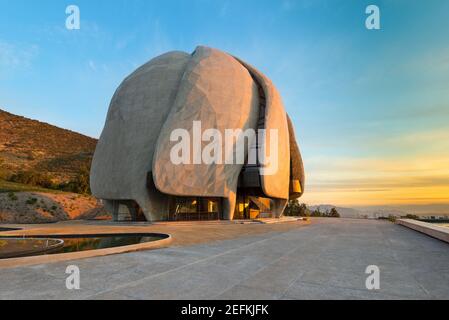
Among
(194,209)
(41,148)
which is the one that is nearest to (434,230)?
(194,209)

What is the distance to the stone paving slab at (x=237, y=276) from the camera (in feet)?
15.3

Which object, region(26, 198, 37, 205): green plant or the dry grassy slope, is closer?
region(26, 198, 37, 205): green plant

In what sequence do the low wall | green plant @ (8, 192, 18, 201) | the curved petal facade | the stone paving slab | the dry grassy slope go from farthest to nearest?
the dry grassy slope → green plant @ (8, 192, 18, 201) → the curved petal facade → the low wall → the stone paving slab

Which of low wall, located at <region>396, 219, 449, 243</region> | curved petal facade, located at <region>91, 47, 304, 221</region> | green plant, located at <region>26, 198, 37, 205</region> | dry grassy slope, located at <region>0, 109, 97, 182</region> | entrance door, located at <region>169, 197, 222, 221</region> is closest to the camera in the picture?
low wall, located at <region>396, 219, 449, 243</region>

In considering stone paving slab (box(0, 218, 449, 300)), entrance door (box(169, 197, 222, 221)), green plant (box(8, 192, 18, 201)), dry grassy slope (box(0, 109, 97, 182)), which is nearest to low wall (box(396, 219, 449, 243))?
stone paving slab (box(0, 218, 449, 300))

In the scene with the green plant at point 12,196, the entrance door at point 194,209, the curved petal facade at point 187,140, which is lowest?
the entrance door at point 194,209

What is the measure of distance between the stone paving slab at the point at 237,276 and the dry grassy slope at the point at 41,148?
198 ft

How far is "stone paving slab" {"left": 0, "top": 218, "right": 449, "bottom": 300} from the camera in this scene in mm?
4656

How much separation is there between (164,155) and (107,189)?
7104 mm

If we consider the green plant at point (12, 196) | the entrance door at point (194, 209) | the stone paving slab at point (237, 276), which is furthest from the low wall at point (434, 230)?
the green plant at point (12, 196)

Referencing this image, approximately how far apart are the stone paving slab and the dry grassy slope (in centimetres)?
6050

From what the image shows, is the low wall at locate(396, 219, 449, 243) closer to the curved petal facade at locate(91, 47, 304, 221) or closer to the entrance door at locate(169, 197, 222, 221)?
the curved petal facade at locate(91, 47, 304, 221)

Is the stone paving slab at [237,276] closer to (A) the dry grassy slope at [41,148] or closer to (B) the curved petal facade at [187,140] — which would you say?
(B) the curved petal facade at [187,140]
